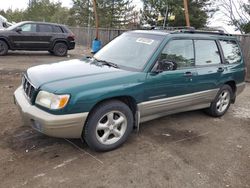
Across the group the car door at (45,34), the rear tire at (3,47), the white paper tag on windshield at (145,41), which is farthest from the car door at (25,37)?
the white paper tag on windshield at (145,41)

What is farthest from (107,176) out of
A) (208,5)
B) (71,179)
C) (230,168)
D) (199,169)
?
(208,5)

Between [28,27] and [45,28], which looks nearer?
[28,27]

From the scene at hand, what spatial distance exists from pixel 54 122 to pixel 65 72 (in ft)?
2.84

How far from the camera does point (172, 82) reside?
455cm

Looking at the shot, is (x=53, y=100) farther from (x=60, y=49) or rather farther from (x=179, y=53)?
(x=60, y=49)

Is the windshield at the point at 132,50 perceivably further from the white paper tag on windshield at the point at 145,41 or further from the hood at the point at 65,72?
the hood at the point at 65,72

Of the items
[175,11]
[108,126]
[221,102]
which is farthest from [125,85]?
[175,11]

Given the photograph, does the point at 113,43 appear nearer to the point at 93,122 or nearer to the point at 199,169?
the point at 93,122

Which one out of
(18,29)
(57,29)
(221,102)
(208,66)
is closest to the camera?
(208,66)

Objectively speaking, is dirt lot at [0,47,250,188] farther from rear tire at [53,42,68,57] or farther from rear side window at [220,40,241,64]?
rear tire at [53,42,68,57]

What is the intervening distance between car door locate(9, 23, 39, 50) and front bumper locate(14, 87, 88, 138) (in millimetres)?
10176

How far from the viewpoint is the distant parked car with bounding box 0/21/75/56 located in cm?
1273

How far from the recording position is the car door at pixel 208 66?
201 inches

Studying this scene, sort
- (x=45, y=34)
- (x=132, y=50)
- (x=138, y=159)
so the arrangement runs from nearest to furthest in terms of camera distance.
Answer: (x=138, y=159)
(x=132, y=50)
(x=45, y=34)
